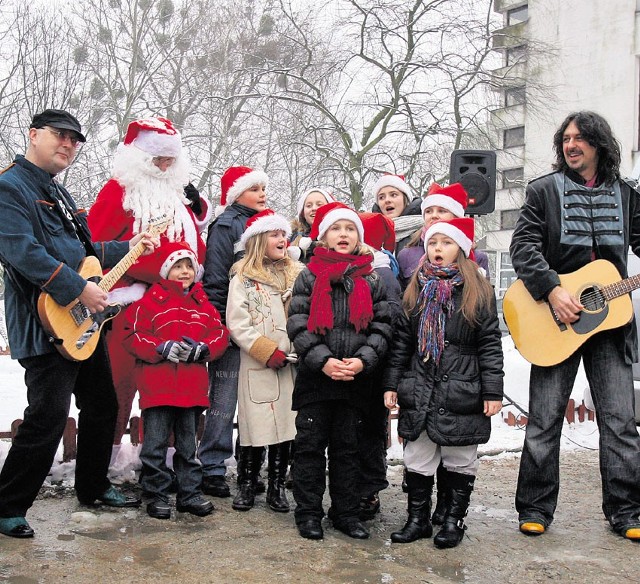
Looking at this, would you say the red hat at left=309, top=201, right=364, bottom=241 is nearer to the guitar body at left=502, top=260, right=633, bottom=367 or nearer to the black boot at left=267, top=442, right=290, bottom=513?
the guitar body at left=502, top=260, right=633, bottom=367

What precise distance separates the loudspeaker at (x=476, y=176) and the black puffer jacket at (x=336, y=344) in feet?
12.6

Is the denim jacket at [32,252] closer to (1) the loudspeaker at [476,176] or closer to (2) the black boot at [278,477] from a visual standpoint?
(2) the black boot at [278,477]

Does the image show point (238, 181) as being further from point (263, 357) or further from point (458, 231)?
point (458, 231)

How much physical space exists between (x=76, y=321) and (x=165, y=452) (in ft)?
3.24

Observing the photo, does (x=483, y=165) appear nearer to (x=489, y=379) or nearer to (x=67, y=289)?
(x=489, y=379)

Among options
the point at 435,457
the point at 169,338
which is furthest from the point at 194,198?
the point at 435,457

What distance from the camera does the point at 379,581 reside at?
3494 millimetres

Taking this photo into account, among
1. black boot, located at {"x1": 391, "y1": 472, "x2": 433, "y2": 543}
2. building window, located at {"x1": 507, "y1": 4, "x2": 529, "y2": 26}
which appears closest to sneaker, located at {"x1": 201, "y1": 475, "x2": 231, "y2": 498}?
black boot, located at {"x1": 391, "y1": 472, "x2": 433, "y2": 543}

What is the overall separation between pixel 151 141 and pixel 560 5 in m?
29.2

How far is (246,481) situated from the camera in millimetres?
4750

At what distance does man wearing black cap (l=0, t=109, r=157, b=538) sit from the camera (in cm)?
392

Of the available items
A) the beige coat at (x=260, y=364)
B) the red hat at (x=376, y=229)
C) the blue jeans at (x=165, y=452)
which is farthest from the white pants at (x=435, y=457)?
the red hat at (x=376, y=229)

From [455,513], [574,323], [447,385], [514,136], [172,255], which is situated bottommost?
[455,513]

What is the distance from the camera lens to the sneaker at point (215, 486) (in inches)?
192
